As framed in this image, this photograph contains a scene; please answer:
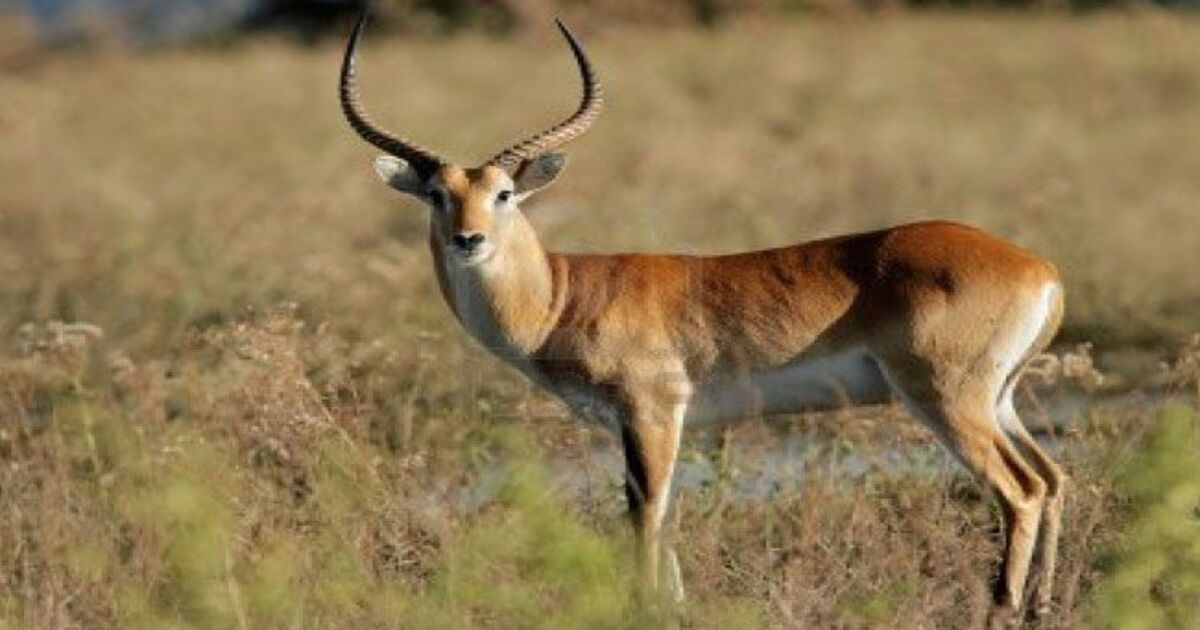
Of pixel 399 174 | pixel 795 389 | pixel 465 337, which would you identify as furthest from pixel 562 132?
pixel 465 337

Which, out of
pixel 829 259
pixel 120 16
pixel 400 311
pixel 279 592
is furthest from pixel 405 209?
pixel 120 16

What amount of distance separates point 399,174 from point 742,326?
3.77 feet

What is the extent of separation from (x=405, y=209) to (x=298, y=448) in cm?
748

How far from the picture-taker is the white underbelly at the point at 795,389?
8.03m

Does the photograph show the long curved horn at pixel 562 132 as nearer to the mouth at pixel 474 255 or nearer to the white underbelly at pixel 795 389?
the mouth at pixel 474 255

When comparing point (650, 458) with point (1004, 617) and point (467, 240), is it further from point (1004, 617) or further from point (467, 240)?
point (1004, 617)

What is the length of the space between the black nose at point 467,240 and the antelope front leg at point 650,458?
65cm

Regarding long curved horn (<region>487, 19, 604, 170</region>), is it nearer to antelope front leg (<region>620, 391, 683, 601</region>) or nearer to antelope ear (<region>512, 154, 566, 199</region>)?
antelope ear (<region>512, 154, 566, 199</region>)

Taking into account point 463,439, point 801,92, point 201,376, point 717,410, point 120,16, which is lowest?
point 120,16

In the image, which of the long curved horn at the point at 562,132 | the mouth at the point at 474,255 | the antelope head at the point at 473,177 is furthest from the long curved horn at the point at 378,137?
the mouth at the point at 474,255

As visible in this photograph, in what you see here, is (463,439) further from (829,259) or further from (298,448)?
(829,259)

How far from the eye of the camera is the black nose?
26.6 ft

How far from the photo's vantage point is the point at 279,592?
22.2 ft

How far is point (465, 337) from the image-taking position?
11258mm
